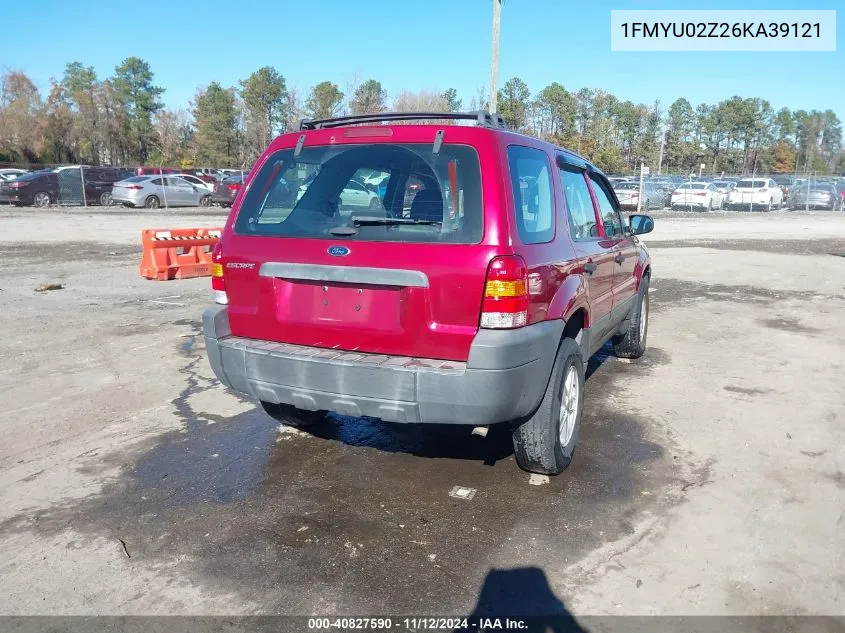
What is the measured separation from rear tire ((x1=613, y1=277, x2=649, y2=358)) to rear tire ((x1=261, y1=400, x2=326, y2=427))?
3.15 m

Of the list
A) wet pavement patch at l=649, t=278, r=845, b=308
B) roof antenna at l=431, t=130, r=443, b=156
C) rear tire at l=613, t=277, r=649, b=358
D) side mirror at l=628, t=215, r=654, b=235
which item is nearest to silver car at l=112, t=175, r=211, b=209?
wet pavement patch at l=649, t=278, r=845, b=308

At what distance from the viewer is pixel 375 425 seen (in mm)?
4902

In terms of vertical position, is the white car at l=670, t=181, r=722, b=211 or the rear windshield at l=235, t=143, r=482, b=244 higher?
the white car at l=670, t=181, r=722, b=211

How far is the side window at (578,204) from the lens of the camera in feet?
13.9

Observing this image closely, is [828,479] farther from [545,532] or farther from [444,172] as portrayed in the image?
[444,172]

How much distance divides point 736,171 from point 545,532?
99.8m

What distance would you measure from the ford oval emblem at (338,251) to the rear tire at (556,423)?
4.26 feet

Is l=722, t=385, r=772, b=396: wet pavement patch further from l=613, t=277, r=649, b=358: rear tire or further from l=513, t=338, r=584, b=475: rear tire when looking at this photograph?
l=513, t=338, r=584, b=475: rear tire

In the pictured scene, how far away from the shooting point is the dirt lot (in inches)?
114

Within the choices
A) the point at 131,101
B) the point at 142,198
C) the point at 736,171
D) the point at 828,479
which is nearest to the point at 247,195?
the point at 828,479

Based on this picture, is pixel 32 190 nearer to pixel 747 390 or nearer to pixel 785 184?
pixel 747 390

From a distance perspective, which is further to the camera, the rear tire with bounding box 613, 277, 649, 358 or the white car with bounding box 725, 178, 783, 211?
the white car with bounding box 725, 178, 783, 211

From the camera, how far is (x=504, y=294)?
3205 millimetres

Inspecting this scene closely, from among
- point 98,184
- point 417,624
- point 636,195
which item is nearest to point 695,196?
point 636,195
